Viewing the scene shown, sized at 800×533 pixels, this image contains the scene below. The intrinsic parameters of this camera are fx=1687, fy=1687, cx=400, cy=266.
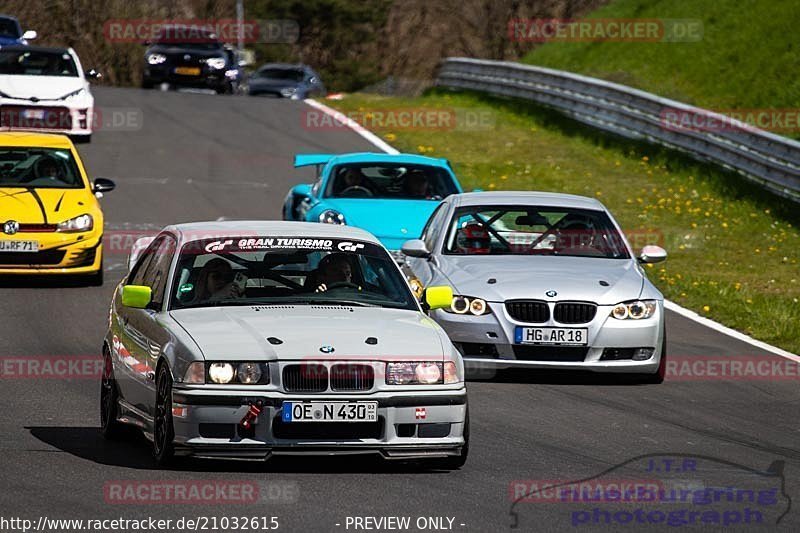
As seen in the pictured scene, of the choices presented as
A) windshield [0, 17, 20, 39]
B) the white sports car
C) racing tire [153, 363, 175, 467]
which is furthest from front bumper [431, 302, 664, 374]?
windshield [0, 17, 20, 39]

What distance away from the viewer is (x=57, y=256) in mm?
17312

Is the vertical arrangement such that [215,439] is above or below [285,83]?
above

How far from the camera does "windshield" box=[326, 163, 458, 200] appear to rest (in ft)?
60.3

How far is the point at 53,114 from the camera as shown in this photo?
95.1ft

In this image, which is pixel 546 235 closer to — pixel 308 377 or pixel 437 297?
pixel 437 297

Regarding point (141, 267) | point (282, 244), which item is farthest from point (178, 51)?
point (282, 244)

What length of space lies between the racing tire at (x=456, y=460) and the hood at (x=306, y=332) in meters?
0.42

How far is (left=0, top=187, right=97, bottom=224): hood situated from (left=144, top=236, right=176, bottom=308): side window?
25.2 feet

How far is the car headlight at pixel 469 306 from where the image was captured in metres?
12.3

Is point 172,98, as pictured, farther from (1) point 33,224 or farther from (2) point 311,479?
(2) point 311,479

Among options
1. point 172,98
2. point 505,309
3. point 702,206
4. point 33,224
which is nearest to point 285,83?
point 172,98

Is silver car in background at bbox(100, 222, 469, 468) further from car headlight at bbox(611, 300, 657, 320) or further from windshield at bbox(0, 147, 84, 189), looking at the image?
windshield at bbox(0, 147, 84, 189)

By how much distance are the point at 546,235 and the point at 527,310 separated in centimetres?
159

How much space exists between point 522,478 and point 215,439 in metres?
1.55
